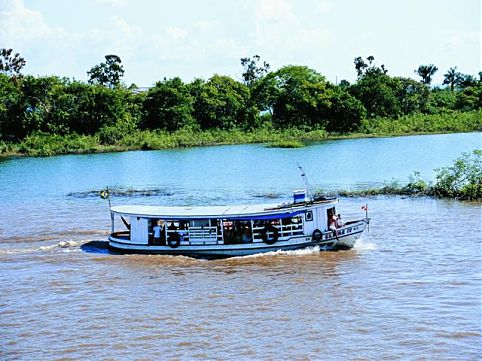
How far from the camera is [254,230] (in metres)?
23.1

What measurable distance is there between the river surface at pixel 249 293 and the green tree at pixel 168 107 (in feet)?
155

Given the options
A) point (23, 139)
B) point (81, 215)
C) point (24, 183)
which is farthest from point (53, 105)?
point (81, 215)

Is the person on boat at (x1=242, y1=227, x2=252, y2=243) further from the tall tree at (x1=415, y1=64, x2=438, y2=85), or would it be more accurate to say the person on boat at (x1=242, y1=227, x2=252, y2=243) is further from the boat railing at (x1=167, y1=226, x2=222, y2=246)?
the tall tree at (x1=415, y1=64, x2=438, y2=85)

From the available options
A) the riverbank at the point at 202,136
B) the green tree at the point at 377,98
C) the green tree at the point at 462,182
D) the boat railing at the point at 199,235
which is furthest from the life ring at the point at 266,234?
the green tree at the point at 377,98

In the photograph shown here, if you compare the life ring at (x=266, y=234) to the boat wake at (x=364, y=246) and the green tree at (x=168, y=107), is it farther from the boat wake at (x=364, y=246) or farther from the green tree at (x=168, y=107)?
the green tree at (x=168, y=107)

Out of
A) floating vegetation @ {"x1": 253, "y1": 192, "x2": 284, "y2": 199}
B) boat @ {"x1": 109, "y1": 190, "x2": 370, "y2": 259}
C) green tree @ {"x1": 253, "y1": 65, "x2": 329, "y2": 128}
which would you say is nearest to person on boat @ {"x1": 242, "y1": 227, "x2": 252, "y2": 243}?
boat @ {"x1": 109, "y1": 190, "x2": 370, "y2": 259}

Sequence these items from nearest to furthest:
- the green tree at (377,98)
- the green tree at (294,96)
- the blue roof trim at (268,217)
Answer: the blue roof trim at (268,217), the green tree at (294,96), the green tree at (377,98)

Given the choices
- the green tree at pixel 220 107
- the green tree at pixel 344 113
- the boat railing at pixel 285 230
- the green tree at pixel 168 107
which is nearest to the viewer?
the boat railing at pixel 285 230

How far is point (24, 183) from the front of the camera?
4688 centimetres

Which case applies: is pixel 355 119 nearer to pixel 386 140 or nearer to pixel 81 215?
pixel 386 140

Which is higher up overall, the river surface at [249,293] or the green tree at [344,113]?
the green tree at [344,113]

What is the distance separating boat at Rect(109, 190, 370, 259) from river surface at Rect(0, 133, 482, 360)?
44 cm

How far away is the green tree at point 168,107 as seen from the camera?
8325 cm

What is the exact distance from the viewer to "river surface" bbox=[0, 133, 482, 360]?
15.0m
